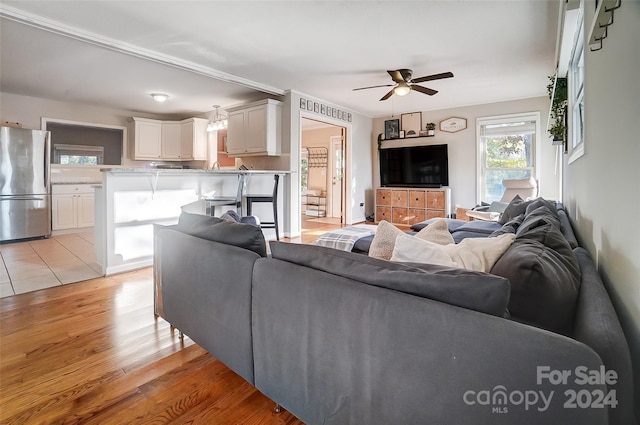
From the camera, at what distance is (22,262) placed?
373 centimetres

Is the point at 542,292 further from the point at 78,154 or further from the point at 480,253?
the point at 78,154

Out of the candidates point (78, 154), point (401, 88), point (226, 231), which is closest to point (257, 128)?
point (401, 88)

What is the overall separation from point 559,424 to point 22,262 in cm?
498

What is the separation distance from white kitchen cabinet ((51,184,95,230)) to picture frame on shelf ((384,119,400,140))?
6.00 m

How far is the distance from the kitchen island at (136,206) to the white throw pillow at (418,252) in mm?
3108

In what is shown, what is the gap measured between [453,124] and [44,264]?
690 cm

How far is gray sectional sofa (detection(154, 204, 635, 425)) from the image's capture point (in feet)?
2.25

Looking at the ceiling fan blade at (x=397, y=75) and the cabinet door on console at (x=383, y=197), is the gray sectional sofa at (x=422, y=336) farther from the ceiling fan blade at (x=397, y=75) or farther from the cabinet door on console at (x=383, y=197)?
the cabinet door on console at (x=383, y=197)

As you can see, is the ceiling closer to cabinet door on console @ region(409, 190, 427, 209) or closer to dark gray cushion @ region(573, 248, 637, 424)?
cabinet door on console @ region(409, 190, 427, 209)

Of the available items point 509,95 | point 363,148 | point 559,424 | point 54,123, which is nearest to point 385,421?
point 559,424

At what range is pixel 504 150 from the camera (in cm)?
611

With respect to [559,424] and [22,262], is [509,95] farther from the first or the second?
[22,262]

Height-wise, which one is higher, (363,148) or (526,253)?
(363,148)

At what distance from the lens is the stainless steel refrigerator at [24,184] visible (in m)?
4.80
